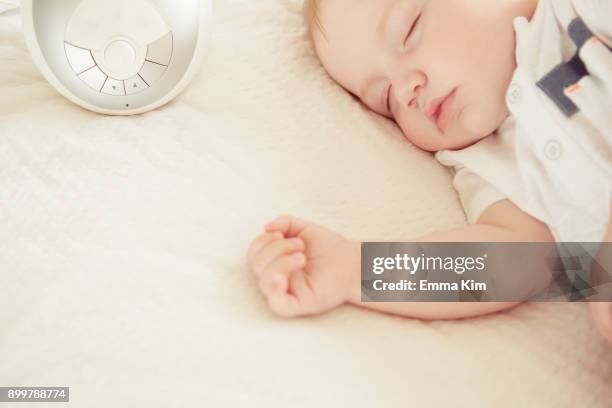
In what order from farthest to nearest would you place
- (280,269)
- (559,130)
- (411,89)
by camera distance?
(411,89), (559,130), (280,269)

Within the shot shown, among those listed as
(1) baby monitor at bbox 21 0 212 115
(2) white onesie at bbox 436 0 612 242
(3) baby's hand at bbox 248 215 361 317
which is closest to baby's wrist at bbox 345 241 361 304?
(3) baby's hand at bbox 248 215 361 317

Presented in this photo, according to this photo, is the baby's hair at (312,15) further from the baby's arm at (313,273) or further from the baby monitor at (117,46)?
the baby's arm at (313,273)

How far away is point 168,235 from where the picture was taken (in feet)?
2.11

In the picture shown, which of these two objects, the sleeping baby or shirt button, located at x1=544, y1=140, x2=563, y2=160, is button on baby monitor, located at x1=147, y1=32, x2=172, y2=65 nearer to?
the sleeping baby

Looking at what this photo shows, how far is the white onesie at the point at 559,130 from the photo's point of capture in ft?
2.22

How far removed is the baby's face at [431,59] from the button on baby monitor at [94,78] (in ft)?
1.05

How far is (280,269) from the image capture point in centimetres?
60

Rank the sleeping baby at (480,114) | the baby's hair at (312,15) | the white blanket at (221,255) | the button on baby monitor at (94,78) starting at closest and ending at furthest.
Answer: the white blanket at (221,255)
the sleeping baby at (480,114)
the button on baby monitor at (94,78)
the baby's hair at (312,15)

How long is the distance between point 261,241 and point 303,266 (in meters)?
0.05

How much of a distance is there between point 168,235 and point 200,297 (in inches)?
3.5

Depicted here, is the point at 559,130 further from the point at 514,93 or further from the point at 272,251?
the point at 272,251

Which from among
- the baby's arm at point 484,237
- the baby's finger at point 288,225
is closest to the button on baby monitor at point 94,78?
the baby's finger at point 288,225

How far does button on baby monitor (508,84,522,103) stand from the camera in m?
0.75

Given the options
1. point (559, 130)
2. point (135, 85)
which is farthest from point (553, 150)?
point (135, 85)
